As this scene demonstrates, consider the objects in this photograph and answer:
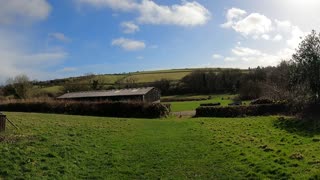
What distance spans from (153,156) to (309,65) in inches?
1141

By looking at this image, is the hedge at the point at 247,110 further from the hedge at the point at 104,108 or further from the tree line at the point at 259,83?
the hedge at the point at 104,108

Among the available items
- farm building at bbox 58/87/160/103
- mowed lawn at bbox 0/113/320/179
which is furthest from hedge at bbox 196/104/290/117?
farm building at bbox 58/87/160/103

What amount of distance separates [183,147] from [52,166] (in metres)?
8.94

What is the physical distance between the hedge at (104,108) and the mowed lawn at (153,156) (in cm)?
2724

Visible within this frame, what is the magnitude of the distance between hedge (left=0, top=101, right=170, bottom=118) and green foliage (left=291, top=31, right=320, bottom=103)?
19.6m

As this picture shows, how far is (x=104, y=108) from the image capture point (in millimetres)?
58094

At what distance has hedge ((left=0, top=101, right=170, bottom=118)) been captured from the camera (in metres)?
55.4

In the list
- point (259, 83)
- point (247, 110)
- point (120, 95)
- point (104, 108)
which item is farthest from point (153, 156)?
point (259, 83)

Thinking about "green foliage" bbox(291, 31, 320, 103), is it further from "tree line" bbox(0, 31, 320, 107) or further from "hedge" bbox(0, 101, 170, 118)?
"hedge" bbox(0, 101, 170, 118)

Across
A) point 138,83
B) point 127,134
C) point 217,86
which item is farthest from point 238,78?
point 127,134

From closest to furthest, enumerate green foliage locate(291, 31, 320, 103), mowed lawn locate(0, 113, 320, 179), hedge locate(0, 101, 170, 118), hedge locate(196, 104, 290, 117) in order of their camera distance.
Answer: mowed lawn locate(0, 113, 320, 179)
green foliage locate(291, 31, 320, 103)
hedge locate(196, 104, 290, 117)
hedge locate(0, 101, 170, 118)

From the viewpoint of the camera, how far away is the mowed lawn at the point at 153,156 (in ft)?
53.5

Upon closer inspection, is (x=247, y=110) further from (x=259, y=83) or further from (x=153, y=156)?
(x=259, y=83)

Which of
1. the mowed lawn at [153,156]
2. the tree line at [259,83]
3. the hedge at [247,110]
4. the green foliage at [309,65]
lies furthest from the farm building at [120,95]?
the mowed lawn at [153,156]
